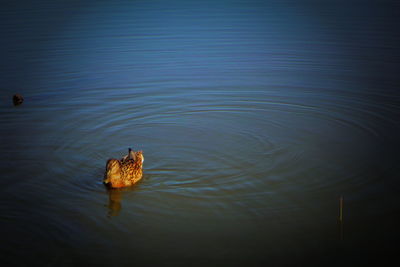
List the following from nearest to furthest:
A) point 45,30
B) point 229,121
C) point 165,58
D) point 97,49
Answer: point 229,121
point 165,58
point 97,49
point 45,30

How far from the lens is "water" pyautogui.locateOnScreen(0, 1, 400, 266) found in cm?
466

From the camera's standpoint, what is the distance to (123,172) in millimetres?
5555

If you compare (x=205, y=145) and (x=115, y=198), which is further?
(x=205, y=145)

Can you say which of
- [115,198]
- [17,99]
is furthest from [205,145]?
[17,99]

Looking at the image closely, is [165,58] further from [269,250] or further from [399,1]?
[399,1]

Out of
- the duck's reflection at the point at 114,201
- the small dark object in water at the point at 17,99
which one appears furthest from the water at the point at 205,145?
the small dark object in water at the point at 17,99

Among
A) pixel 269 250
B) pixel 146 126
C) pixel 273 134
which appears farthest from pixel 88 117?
pixel 269 250

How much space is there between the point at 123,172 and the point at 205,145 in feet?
4.96

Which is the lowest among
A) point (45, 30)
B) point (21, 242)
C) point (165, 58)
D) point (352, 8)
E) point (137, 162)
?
point (21, 242)

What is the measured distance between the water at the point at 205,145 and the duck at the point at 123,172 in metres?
0.11

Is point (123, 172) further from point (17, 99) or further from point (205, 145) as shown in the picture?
point (17, 99)

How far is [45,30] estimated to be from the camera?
14.0 m

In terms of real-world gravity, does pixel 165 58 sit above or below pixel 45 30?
below

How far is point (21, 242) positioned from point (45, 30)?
409 inches
